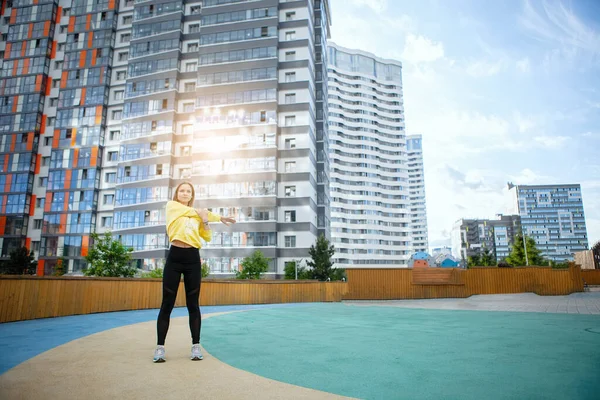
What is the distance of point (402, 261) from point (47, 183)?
78.6 m

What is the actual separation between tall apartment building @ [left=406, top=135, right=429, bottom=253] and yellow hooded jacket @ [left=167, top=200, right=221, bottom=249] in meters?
171

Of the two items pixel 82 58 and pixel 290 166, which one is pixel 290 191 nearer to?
pixel 290 166

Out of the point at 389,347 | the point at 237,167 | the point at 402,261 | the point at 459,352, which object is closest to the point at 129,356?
the point at 389,347

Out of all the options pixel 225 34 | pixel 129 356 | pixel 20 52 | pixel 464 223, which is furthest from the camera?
pixel 464 223

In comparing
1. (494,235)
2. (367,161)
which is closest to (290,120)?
(367,161)

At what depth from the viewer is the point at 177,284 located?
4352mm

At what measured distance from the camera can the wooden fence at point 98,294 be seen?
8461 millimetres

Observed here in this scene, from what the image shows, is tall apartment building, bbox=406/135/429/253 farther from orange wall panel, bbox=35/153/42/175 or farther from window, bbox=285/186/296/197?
orange wall panel, bbox=35/153/42/175

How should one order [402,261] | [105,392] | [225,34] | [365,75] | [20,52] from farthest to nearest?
[365,75]
[402,261]
[20,52]
[225,34]
[105,392]

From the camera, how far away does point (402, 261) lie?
322ft

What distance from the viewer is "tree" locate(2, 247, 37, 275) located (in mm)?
44031

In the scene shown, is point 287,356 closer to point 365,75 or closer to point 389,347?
point 389,347

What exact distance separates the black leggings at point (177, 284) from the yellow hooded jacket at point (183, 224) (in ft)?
0.39

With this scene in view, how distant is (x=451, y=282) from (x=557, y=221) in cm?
19680
